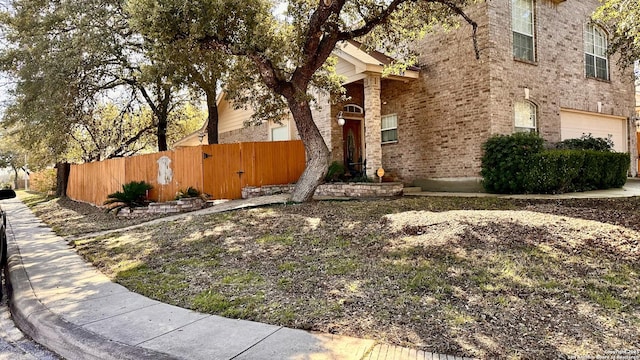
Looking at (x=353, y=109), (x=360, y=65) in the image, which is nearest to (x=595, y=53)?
(x=353, y=109)

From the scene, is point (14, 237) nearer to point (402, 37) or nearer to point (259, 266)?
point (259, 266)

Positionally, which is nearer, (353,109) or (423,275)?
(423,275)

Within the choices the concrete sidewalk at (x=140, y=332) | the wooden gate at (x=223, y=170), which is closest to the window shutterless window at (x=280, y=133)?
the wooden gate at (x=223, y=170)

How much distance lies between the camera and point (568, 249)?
4836 millimetres

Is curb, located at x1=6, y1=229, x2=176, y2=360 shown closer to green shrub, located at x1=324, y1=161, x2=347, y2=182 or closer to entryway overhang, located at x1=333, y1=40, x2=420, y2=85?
green shrub, located at x1=324, y1=161, x2=347, y2=182

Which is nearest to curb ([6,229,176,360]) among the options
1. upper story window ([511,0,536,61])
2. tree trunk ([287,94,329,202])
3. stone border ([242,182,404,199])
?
tree trunk ([287,94,329,202])

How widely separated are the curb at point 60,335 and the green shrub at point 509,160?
9.96m

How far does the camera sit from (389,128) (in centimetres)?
1444

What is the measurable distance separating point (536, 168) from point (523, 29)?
17.0ft

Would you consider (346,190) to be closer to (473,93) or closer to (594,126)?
(473,93)

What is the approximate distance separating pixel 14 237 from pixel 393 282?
9.46 metres

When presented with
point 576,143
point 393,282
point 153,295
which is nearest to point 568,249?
point 393,282

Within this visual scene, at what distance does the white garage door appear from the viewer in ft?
44.7

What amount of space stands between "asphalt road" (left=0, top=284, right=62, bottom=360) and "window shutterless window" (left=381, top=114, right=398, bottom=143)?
12181mm
